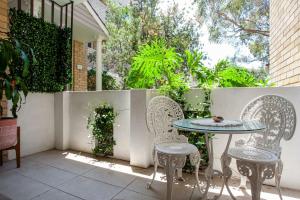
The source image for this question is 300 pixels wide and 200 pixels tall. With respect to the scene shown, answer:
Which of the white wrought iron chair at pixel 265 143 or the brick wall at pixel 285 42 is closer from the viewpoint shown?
the white wrought iron chair at pixel 265 143

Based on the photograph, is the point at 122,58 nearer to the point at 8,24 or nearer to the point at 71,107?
the point at 71,107

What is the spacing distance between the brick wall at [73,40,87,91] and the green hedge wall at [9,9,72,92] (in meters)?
1.85

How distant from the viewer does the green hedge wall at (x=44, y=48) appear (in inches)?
161

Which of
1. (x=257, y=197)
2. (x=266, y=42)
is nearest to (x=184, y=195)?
(x=257, y=197)

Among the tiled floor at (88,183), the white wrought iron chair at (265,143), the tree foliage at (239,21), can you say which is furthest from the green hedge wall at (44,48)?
the tree foliage at (239,21)

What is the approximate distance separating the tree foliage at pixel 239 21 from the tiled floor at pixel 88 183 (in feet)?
24.5

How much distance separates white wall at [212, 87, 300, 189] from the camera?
281cm

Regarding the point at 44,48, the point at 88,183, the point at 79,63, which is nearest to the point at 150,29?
the point at 79,63

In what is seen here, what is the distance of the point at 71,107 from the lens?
15.8 ft

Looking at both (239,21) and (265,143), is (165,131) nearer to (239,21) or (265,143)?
(265,143)

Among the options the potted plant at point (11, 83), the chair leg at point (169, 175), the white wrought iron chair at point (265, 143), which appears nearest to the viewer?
the white wrought iron chair at point (265, 143)

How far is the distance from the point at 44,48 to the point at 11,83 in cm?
213

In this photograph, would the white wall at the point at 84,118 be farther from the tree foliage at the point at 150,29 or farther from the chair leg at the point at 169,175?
the tree foliage at the point at 150,29

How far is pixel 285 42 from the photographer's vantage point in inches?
147
